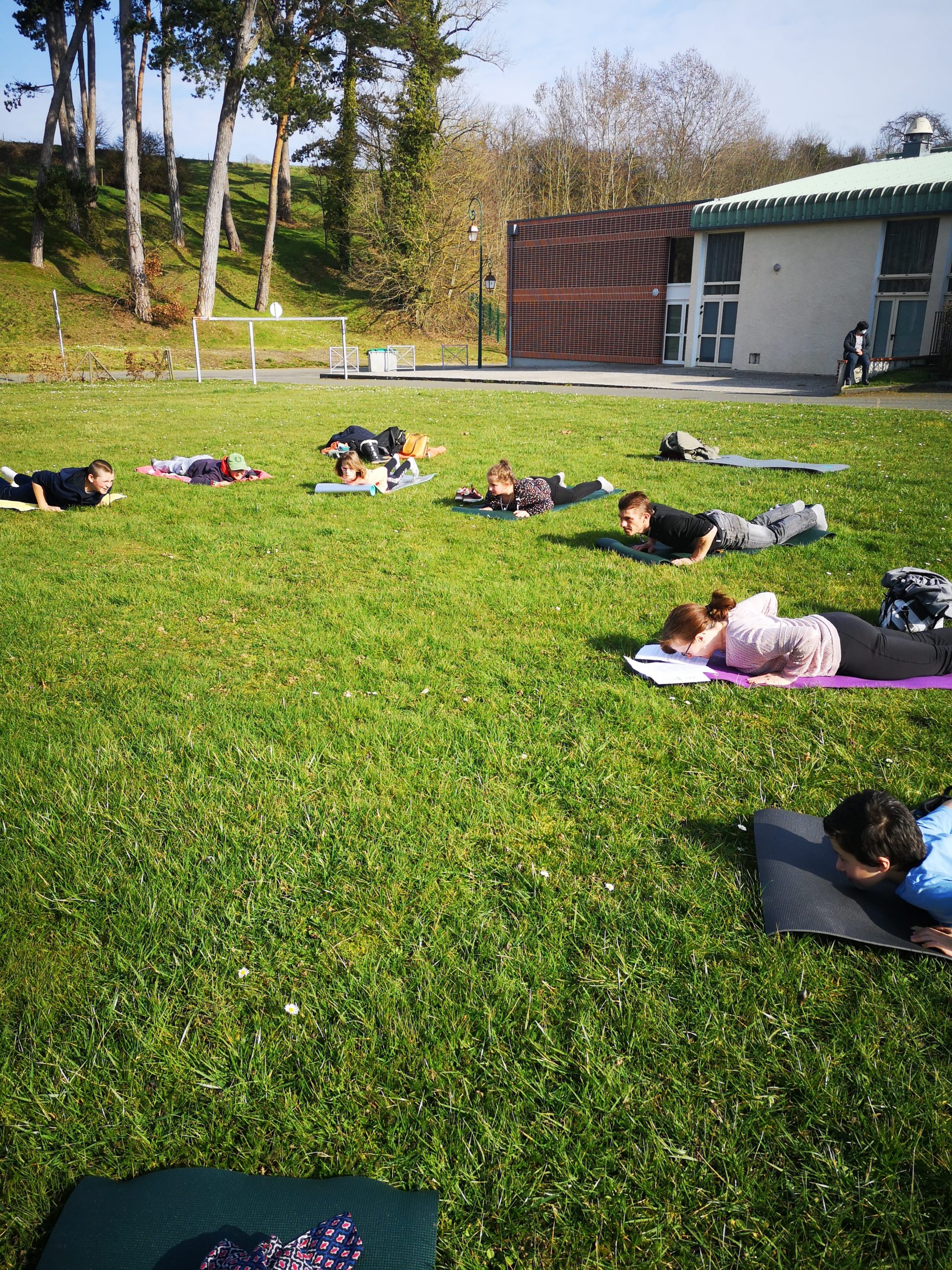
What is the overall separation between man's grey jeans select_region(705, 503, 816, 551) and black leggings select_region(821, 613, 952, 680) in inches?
90.4

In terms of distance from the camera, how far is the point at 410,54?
4209 cm

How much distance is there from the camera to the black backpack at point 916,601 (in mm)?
4938

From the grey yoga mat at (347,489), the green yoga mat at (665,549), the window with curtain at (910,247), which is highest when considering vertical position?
the window with curtain at (910,247)

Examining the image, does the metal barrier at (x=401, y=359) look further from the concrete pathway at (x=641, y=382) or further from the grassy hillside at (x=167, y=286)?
the grassy hillside at (x=167, y=286)

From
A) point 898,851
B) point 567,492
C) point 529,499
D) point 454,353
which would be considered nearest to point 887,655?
point 898,851

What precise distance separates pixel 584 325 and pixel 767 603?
120ft

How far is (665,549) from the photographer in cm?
706

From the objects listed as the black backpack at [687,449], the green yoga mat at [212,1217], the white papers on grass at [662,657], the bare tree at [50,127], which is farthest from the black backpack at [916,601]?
the bare tree at [50,127]

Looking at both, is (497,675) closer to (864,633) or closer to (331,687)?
(331,687)

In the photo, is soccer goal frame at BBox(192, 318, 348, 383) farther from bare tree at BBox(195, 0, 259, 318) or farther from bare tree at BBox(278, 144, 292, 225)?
bare tree at BBox(278, 144, 292, 225)

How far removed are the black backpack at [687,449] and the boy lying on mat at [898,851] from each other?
28.4ft

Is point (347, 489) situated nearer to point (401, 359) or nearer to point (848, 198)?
point (848, 198)

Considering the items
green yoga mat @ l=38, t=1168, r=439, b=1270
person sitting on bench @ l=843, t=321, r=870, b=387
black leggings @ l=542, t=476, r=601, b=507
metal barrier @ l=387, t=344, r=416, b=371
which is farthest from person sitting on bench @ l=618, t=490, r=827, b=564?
metal barrier @ l=387, t=344, r=416, b=371

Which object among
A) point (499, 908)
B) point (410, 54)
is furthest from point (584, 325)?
point (499, 908)
